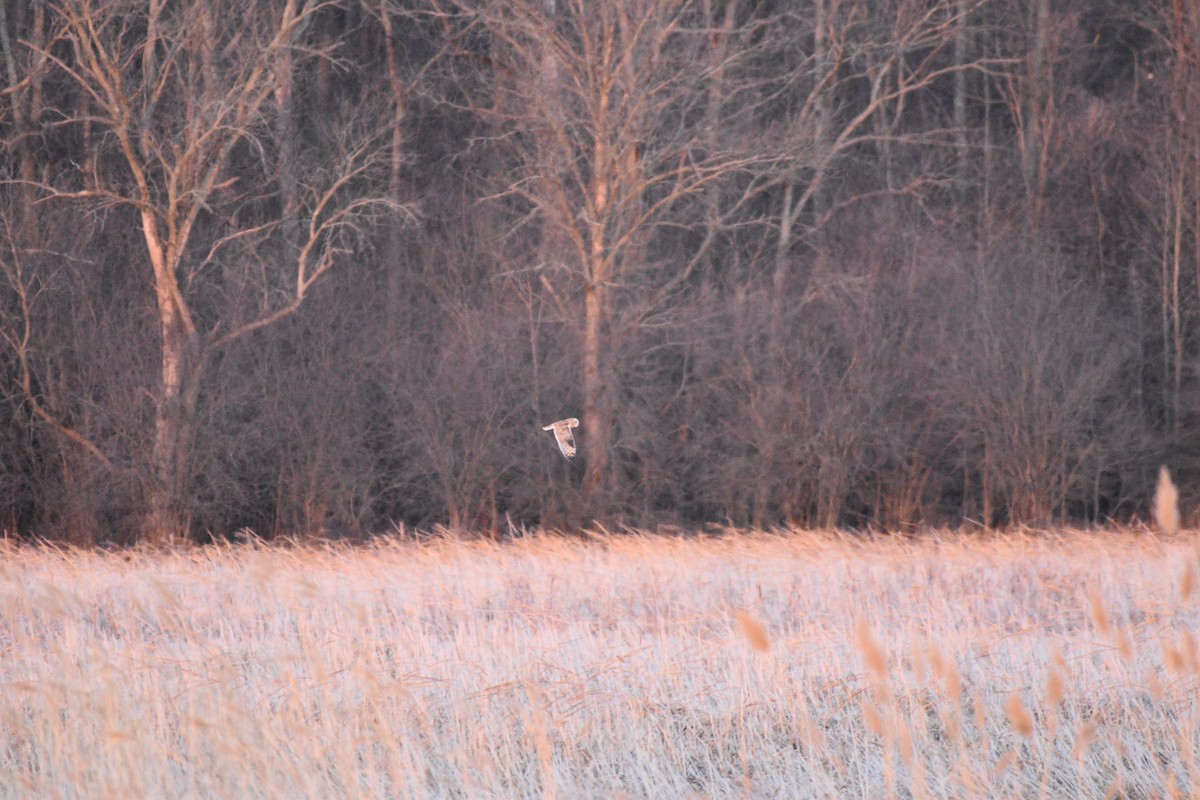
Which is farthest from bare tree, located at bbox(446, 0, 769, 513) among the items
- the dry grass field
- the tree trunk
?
the dry grass field

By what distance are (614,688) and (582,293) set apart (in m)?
13.7

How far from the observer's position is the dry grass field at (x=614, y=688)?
4359 millimetres

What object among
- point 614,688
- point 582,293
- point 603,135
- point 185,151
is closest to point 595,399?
point 582,293

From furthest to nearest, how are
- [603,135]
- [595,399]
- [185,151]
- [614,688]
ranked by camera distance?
1. [595,399]
2. [603,135]
3. [185,151]
4. [614,688]

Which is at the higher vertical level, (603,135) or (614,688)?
(603,135)

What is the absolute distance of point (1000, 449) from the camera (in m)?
18.7

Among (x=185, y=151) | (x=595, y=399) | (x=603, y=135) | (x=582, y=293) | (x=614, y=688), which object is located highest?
(x=603, y=135)

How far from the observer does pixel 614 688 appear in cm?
563

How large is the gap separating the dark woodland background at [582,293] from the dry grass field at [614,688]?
26.8ft

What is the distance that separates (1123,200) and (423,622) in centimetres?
1778

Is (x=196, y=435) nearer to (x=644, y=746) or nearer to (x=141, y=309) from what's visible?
(x=141, y=309)

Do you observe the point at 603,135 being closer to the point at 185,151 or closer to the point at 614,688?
the point at 185,151

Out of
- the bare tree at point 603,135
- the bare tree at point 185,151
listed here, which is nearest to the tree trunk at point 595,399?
the bare tree at point 603,135

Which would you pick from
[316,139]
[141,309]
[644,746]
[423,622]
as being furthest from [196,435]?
[644,746]
